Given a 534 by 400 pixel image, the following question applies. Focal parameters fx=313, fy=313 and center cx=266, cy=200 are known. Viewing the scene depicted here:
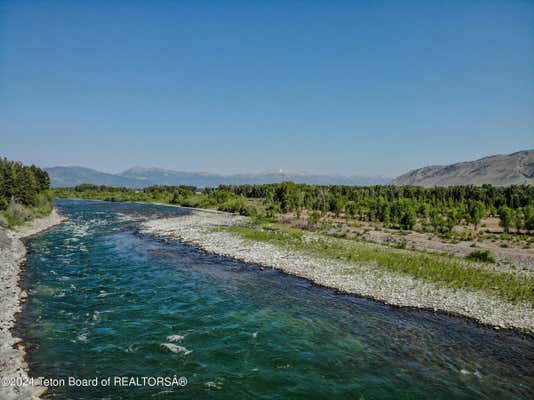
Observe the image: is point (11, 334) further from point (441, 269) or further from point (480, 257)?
point (480, 257)

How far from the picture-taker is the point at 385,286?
22875mm

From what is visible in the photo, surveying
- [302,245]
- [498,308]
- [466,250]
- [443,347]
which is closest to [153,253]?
[302,245]

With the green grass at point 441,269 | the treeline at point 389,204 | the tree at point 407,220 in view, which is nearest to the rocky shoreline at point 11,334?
the green grass at point 441,269

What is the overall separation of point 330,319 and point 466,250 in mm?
29581

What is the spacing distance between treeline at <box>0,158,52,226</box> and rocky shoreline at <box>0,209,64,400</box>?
18373mm

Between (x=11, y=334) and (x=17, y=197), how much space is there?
1988 inches

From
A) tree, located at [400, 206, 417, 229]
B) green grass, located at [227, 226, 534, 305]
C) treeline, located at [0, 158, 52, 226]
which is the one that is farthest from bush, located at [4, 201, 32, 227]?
tree, located at [400, 206, 417, 229]

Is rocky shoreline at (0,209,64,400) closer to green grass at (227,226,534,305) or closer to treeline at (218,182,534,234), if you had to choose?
green grass at (227,226,534,305)

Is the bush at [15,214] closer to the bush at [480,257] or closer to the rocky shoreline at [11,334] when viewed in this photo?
the rocky shoreline at [11,334]

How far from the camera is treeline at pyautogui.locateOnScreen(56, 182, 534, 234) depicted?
60.0 metres

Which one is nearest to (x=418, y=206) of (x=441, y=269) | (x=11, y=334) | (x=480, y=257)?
(x=480, y=257)

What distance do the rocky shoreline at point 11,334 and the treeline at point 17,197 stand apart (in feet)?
60.3

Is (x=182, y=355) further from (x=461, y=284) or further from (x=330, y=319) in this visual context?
(x=461, y=284)

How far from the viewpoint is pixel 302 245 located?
120ft
